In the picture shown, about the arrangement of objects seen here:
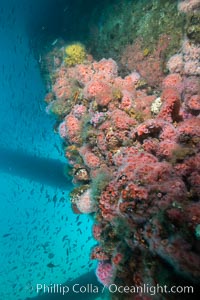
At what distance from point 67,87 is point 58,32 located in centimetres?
412

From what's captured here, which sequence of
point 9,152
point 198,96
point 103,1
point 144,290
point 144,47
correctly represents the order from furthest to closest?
point 9,152, point 103,1, point 144,47, point 198,96, point 144,290

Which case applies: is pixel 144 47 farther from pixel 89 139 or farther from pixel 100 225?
pixel 100 225

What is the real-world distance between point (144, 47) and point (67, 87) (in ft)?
6.92

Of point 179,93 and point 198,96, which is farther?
point 179,93

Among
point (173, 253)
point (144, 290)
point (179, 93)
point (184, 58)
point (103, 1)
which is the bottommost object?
point (144, 290)

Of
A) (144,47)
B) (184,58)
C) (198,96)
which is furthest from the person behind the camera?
(144,47)

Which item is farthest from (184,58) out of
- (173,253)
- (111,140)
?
(173,253)

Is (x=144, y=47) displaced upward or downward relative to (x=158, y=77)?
upward

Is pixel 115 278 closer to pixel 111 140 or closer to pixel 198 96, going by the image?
pixel 111 140

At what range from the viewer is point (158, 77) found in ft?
21.6

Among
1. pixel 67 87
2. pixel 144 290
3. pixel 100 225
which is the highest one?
pixel 67 87

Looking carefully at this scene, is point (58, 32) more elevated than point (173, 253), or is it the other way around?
point (58, 32)

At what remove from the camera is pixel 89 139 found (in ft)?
19.1

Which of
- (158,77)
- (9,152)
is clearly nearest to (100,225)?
(158,77)
